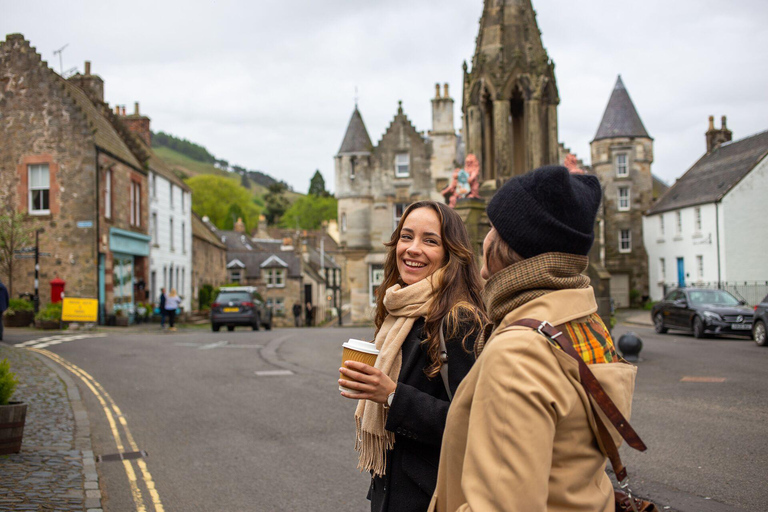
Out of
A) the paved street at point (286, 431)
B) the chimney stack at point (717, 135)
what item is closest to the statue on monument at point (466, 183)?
the paved street at point (286, 431)

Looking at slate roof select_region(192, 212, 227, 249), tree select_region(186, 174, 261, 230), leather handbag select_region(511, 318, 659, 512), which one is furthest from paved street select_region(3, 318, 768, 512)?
tree select_region(186, 174, 261, 230)

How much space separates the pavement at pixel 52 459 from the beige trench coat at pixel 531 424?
468 cm

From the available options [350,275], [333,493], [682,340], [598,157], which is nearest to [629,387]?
[333,493]

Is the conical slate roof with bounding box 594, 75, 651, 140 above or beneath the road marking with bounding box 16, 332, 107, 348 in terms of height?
above

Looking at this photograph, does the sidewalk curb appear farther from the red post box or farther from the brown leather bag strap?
the red post box

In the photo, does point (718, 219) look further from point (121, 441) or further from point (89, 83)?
point (121, 441)

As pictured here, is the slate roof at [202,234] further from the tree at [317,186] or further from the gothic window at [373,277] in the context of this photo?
the tree at [317,186]

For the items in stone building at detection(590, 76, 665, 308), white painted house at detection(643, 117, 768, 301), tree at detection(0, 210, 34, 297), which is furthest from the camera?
stone building at detection(590, 76, 665, 308)

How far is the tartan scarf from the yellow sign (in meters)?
25.3

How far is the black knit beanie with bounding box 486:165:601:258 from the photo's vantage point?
6.93 feet

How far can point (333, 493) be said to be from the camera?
607cm

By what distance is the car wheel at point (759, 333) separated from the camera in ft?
55.8

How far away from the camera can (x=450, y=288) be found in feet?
10.3

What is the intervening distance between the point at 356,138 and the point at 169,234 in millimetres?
13323
